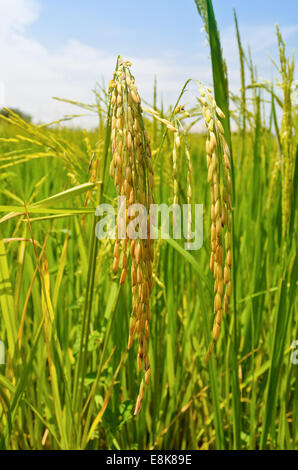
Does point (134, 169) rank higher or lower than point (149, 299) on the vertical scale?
higher

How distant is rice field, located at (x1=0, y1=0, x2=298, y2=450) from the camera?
16.3 inches

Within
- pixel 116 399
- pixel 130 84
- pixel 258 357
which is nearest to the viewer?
pixel 130 84

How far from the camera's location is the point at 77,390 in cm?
69

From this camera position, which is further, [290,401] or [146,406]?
[290,401]

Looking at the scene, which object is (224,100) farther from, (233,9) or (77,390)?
(77,390)

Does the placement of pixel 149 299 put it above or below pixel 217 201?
below

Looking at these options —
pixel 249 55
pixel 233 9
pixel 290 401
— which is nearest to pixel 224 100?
pixel 233 9

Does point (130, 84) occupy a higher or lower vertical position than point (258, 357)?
higher

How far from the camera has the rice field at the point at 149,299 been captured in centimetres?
42

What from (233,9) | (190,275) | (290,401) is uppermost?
(233,9)

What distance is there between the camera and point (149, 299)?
43 centimetres
